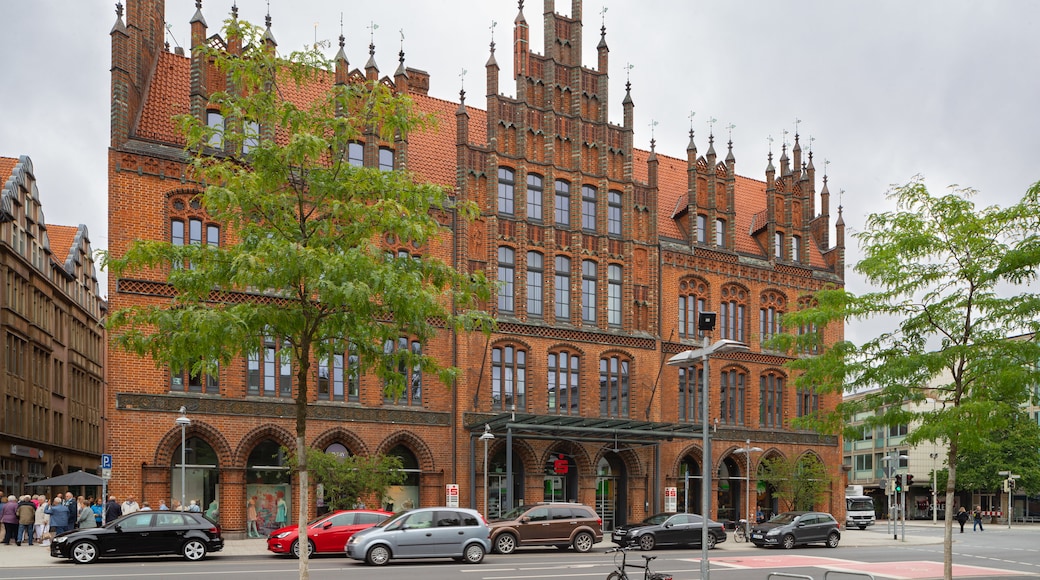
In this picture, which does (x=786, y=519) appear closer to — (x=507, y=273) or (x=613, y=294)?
(x=613, y=294)

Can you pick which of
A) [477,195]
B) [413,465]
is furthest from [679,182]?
[413,465]

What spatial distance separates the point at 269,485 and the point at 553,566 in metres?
13.9

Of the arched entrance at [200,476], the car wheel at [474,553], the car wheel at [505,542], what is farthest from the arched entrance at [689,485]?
the arched entrance at [200,476]

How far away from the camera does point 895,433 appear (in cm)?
9475

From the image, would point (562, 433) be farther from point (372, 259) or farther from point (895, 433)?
point (895, 433)

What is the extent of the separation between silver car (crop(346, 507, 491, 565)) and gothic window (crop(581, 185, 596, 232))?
18.9m

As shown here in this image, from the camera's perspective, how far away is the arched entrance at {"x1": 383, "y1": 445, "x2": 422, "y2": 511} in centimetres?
3897

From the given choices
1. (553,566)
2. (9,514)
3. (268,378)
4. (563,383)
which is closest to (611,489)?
(563,383)

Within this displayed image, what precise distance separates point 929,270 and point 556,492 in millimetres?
26604

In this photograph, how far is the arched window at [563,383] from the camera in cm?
4269

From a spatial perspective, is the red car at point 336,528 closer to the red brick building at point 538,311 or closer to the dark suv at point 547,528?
the dark suv at point 547,528

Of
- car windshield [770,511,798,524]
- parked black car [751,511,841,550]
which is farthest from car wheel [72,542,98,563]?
car windshield [770,511,798,524]

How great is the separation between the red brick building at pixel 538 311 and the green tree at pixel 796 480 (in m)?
0.91

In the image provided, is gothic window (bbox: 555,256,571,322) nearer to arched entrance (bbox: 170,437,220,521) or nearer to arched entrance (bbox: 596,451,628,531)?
arched entrance (bbox: 596,451,628,531)
